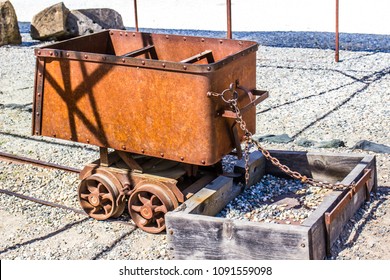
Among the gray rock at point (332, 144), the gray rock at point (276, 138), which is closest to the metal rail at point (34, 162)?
the gray rock at point (276, 138)

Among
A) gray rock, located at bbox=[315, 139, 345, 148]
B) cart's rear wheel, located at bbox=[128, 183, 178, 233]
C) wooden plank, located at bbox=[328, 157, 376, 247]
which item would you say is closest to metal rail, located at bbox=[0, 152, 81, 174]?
cart's rear wheel, located at bbox=[128, 183, 178, 233]

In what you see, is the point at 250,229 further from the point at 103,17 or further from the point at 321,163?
the point at 103,17

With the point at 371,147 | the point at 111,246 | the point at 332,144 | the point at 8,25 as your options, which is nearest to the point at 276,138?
the point at 332,144

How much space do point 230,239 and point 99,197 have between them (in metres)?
1.74

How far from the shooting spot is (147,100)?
20.4 feet

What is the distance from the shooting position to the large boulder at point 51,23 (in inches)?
621

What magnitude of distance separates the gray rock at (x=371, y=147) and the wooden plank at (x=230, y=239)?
Answer: 3242 mm

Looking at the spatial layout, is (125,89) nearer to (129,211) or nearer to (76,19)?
(129,211)

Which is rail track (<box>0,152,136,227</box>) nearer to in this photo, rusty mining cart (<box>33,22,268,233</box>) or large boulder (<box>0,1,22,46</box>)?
rusty mining cart (<box>33,22,268,233</box>)

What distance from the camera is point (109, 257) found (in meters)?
6.18

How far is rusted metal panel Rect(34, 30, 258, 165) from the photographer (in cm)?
600

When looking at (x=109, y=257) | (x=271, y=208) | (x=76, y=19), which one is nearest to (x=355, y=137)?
(x=271, y=208)

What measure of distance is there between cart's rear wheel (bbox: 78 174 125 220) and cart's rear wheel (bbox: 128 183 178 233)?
24 cm

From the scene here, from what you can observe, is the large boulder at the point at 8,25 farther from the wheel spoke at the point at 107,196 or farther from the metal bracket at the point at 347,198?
the metal bracket at the point at 347,198
